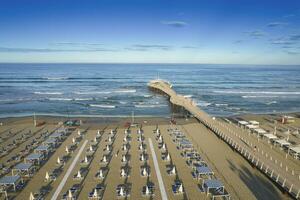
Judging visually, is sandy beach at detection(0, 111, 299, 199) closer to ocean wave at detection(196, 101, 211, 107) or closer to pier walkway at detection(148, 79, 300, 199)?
pier walkway at detection(148, 79, 300, 199)

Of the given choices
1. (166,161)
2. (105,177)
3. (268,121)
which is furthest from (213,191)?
(268,121)

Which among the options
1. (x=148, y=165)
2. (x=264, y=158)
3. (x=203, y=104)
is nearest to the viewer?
(x=264, y=158)

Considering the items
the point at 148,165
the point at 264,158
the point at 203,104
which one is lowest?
the point at 148,165

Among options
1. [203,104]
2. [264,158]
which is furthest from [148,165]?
[203,104]

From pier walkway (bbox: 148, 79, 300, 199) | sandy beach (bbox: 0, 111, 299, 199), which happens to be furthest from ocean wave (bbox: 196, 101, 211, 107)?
sandy beach (bbox: 0, 111, 299, 199)

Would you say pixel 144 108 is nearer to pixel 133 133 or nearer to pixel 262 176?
pixel 133 133

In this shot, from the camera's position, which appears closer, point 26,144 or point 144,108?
point 26,144

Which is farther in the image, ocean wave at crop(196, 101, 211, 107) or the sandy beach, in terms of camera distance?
ocean wave at crop(196, 101, 211, 107)

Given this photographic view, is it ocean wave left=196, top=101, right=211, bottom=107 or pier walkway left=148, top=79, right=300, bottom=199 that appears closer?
pier walkway left=148, top=79, right=300, bottom=199

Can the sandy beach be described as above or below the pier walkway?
below

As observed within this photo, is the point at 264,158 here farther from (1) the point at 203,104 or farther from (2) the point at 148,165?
(1) the point at 203,104

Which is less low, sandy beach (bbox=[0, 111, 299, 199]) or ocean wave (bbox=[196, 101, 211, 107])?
ocean wave (bbox=[196, 101, 211, 107])
